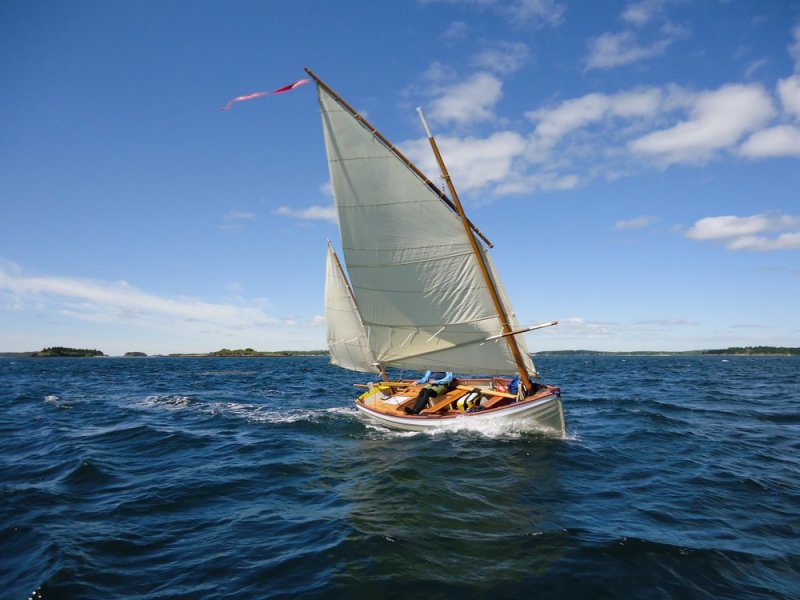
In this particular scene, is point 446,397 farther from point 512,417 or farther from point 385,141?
point 385,141

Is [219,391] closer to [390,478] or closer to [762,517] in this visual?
[390,478]

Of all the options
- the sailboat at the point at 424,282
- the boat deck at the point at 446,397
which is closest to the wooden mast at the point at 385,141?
the sailboat at the point at 424,282

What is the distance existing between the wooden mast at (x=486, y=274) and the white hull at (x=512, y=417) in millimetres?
1499

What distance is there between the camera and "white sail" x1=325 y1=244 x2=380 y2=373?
30703 millimetres

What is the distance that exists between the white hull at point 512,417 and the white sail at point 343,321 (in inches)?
410

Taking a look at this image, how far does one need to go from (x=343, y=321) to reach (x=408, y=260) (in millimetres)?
13369

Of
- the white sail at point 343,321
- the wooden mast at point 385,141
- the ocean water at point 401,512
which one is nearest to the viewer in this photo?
the ocean water at point 401,512

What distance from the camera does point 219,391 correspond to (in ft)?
138

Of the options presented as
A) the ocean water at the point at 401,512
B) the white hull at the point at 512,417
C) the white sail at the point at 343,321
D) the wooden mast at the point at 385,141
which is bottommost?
the ocean water at the point at 401,512

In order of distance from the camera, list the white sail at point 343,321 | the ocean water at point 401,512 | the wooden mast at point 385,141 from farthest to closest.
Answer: the white sail at point 343,321, the wooden mast at point 385,141, the ocean water at point 401,512

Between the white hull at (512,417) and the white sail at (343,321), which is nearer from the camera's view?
the white hull at (512,417)

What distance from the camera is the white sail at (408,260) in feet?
59.2

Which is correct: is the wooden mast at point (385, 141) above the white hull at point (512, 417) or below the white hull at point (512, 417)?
above

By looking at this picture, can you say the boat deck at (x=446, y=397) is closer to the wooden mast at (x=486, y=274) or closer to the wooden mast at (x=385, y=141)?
the wooden mast at (x=486, y=274)
